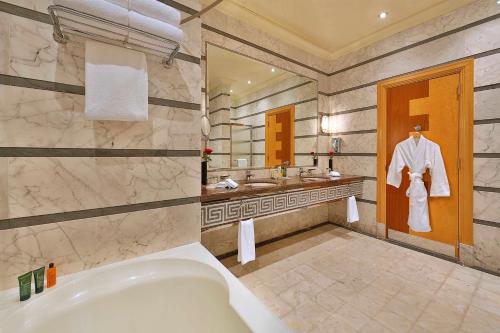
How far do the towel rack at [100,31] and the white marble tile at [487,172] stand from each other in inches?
125

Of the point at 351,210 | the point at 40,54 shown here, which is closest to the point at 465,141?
the point at 351,210

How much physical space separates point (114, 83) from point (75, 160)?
52cm

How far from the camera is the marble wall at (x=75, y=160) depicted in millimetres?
1108

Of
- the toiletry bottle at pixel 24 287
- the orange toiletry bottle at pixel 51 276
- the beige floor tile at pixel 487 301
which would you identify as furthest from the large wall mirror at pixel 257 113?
the beige floor tile at pixel 487 301

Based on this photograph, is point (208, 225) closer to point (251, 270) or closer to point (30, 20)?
point (251, 270)

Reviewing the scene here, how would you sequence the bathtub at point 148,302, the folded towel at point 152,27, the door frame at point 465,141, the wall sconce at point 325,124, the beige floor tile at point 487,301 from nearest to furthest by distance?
1. the bathtub at point 148,302
2. the folded towel at point 152,27
3. the beige floor tile at point 487,301
4. the door frame at point 465,141
5. the wall sconce at point 325,124

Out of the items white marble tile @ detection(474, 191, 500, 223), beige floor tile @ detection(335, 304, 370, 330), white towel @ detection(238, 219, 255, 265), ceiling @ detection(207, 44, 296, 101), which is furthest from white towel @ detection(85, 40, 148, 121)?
white marble tile @ detection(474, 191, 500, 223)

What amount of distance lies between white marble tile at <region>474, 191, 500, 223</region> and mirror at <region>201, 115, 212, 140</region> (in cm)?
303

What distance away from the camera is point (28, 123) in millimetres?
1132

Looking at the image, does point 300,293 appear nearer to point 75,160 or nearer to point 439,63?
point 75,160

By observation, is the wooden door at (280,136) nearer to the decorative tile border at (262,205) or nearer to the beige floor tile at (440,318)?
the decorative tile border at (262,205)

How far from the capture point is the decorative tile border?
181 centimetres

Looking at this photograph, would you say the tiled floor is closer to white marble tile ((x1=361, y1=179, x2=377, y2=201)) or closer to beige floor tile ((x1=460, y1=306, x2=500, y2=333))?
beige floor tile ((x1=460, y1=306, x2=500, y2=333))

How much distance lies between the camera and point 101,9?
43.0 inches
